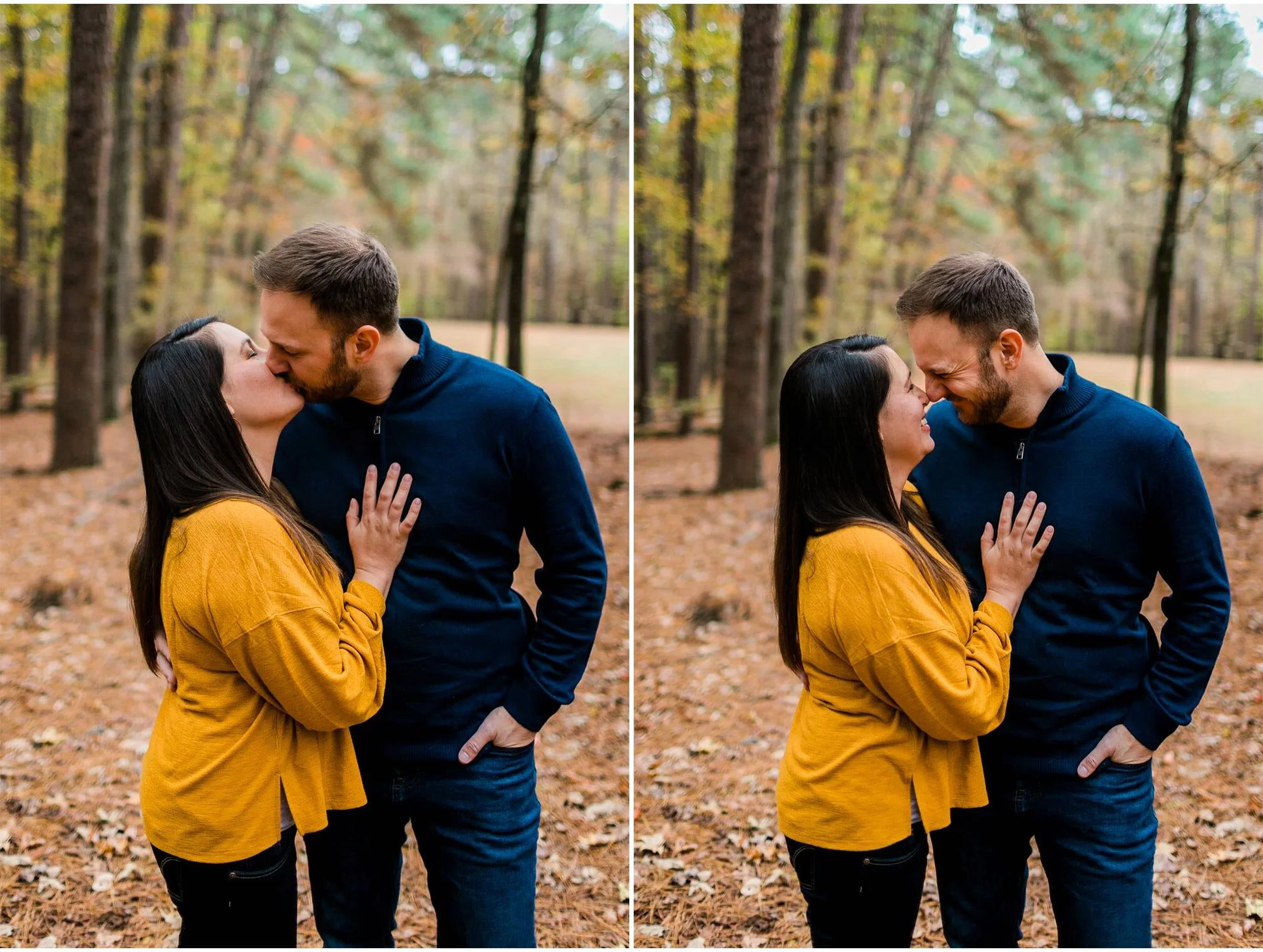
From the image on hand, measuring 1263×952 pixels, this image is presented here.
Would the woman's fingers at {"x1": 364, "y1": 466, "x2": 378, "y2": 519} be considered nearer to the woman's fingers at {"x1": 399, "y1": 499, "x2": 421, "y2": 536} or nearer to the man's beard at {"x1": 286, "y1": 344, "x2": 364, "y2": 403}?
the woman's fingers at {"x1": 399, "y1": 499, "x2": 421, "y2": 536}

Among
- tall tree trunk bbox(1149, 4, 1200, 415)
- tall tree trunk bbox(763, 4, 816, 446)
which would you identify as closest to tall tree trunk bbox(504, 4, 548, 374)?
tall tree trunk bbox(763, 4, 816, 446)

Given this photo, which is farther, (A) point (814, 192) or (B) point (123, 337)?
(B) point (123, 337)

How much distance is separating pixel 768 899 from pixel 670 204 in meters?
4.70

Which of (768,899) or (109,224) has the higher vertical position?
(109,224)

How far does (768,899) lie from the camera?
359 centimetres

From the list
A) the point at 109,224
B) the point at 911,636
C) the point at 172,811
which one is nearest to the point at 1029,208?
the point at 911,636

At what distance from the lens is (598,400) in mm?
5859

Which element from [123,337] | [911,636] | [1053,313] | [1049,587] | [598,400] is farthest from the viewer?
[123,337]

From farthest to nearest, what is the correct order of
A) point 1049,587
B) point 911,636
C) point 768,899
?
point 768,899
point 1049,587
point 911,636

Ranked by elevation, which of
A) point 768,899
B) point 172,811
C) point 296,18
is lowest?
point 768,899

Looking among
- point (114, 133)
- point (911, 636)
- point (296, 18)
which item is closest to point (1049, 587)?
point (911, 636)

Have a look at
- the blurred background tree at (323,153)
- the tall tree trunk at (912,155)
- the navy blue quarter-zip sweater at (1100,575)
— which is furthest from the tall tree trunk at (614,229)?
the navy blue quarter-zip sweater at (1100,575)

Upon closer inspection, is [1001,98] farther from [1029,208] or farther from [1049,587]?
[1049,587]

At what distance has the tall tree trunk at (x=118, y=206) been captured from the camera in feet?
24.1
